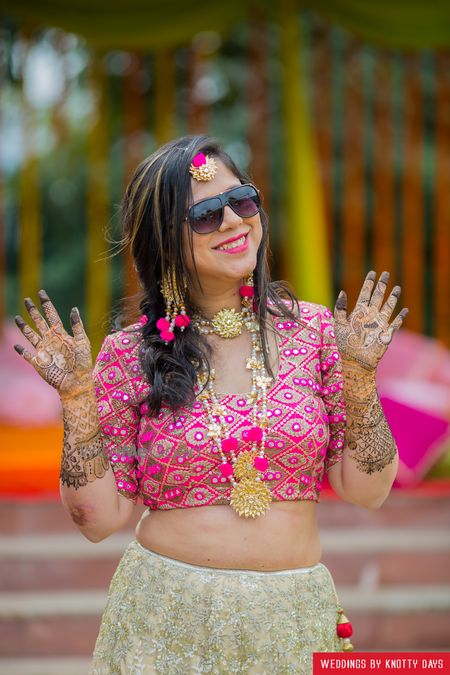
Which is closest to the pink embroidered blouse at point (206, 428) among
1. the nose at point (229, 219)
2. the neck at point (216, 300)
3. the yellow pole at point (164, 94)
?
the neck at point (216, 300)

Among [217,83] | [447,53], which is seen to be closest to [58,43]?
[217,83]

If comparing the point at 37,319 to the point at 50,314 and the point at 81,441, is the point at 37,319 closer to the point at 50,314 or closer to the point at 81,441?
the point at 50,314

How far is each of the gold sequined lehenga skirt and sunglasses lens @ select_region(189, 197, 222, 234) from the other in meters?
0.63

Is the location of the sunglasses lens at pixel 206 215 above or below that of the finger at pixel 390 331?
above

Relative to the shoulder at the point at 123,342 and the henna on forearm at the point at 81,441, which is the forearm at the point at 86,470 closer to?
the henna on forearm at the point at 81,441

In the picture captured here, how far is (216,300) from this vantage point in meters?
1.97

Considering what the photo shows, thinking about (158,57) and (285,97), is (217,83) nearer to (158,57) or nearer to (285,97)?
(158,57)

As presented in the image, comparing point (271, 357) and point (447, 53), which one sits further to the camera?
point (447, 53)

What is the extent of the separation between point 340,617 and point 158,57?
5028 mm

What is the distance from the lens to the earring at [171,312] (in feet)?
6.31

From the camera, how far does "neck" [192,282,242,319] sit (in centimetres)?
196

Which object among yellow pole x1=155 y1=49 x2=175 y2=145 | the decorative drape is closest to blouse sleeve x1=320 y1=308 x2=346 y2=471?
the decorative drape

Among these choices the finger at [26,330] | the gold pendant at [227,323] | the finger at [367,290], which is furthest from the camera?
the gold pendant at [227,323]

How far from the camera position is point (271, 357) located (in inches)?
75.2
